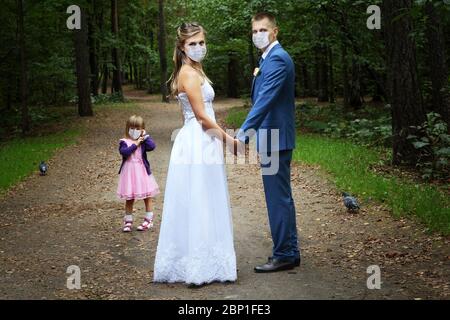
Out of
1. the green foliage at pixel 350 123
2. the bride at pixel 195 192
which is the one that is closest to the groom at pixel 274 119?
the bride at pixel 195 192

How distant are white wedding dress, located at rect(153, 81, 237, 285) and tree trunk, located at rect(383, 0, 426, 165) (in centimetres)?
606

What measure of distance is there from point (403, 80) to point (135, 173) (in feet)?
18.3

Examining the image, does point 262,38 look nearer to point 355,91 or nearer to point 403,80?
point 403,80

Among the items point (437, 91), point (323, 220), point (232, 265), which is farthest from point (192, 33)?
point (437, 91)

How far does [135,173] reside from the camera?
8.29 metres

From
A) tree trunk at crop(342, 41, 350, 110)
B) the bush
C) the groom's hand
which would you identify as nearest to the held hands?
the groom's hand

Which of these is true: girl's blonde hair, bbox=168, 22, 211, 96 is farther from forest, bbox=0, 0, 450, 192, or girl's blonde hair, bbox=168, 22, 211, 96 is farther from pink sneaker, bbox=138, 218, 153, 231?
pink sneaker, bbox=138, 218, 153, 231

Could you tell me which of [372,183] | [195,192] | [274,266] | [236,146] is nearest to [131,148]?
[195,192]

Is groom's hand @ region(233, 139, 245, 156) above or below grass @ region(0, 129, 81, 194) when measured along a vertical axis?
above

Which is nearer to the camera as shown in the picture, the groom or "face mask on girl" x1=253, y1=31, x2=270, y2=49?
the groom

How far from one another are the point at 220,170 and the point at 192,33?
1.43 m

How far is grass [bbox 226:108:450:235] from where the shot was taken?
7484mm

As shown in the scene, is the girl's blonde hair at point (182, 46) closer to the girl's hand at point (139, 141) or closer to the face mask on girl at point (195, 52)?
the face mask on girl at point (195, 52)

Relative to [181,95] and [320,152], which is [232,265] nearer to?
[181,95]
